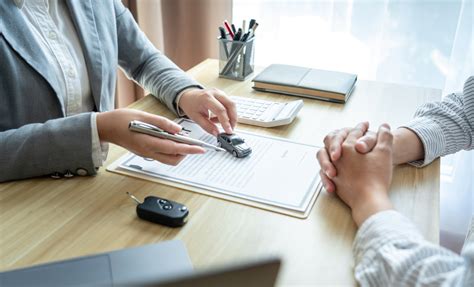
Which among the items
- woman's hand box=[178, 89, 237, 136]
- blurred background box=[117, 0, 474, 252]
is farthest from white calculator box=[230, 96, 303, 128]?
blurred background box=[117, 0, 474, 252]

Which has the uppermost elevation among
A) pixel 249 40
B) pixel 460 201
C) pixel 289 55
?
pixel 249 40

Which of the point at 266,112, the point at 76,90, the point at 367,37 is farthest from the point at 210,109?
the point at 367,37

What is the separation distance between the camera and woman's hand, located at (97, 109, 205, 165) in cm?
81

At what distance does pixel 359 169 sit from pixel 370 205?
0.30ft

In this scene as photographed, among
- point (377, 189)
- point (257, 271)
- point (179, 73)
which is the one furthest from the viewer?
point (179, 73)

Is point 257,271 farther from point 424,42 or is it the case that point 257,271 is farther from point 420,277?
point 424,42

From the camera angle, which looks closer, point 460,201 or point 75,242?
point 75,242

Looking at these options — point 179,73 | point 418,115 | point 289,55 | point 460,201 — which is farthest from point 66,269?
point 460,201

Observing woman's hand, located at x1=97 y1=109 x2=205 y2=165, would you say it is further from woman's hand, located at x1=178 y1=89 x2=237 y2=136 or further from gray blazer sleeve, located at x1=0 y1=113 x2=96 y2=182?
woman's hand, located at x1=178 y1=89 x2=237 y2=136

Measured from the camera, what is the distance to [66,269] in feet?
2.02

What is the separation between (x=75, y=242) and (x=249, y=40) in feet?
2.67

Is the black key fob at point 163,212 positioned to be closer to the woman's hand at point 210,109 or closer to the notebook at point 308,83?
the woman's hand at point 210,109

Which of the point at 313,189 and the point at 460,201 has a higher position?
the point at 313,189

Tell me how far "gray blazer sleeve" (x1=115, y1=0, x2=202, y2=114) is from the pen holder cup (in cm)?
17
